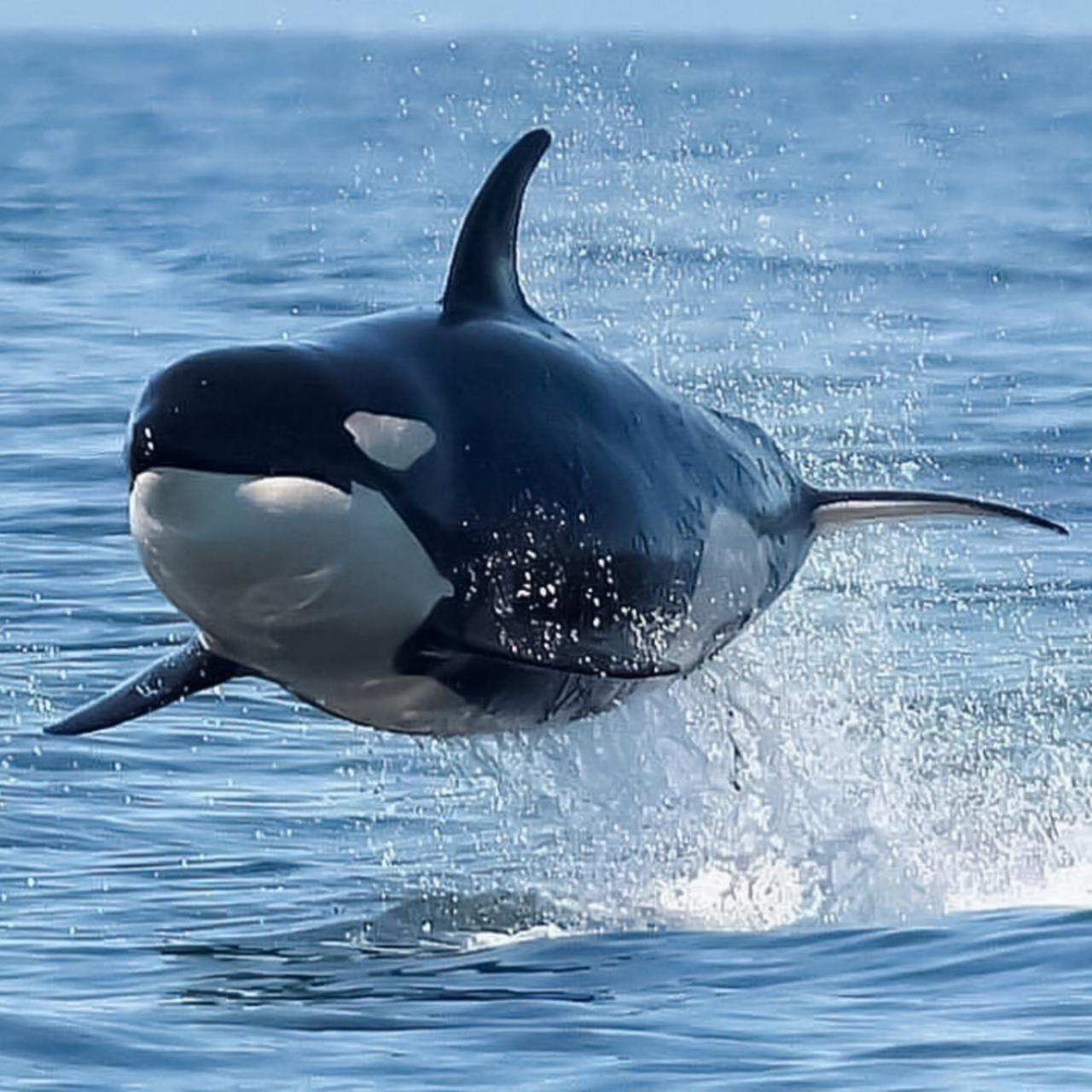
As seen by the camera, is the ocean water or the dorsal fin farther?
the dorsal fin

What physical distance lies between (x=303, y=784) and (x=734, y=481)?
10.1 feet

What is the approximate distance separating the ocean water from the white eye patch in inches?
61.8

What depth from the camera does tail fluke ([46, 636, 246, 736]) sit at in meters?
9.88

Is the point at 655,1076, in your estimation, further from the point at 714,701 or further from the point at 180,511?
the point at 714,701

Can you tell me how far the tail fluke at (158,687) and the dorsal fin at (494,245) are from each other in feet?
4.09

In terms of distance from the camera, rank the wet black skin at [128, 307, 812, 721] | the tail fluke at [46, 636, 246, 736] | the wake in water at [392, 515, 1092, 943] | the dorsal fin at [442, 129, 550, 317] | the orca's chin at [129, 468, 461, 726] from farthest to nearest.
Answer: the wake in water at [392, 515, 1092, 943], the dorsal fin at [442, 129, 550, 317], the tail fluke at [46, 636, 246, 736], the wet black skin at [128, 307, 812, 721], the orca's chin at [129, 468, 461, 726]

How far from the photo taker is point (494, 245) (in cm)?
1027

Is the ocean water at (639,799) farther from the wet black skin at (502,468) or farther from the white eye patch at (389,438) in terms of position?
the white eye patch at (389,438)

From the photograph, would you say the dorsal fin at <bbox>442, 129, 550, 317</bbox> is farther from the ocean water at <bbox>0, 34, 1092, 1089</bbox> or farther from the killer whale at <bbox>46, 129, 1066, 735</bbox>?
the ocean water at <bbox>0, 34, 1092, 1089</bbox>

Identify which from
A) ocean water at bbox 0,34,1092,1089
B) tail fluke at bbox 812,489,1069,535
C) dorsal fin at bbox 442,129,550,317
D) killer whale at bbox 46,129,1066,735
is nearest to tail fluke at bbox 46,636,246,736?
killer whale at bbox 46,129,1066,735

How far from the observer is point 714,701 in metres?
11.7

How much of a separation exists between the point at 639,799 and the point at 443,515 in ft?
8.31

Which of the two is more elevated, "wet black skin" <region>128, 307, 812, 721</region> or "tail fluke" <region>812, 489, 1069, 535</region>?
"wet black skin" <region>128, 307, 812, 721</region>

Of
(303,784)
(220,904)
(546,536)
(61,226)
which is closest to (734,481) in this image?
(546,536)
